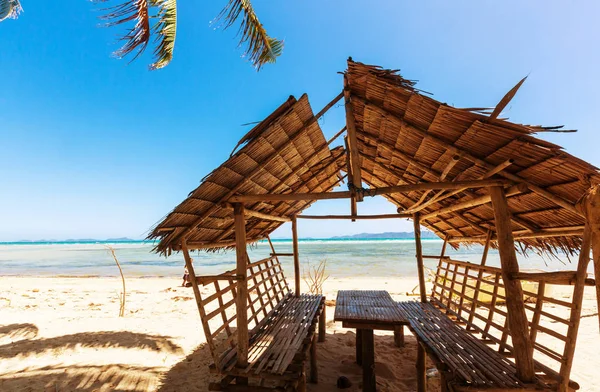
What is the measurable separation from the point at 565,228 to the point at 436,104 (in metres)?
2.28

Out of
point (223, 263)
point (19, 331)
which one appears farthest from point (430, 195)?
point (223, 263)

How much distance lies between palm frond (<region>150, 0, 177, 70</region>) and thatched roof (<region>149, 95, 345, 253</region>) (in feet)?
10.5

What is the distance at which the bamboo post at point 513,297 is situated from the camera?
8.66ft

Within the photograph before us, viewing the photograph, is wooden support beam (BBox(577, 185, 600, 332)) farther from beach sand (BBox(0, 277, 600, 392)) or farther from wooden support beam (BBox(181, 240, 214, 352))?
beach sand (BBox(0, 277, 600, 392))

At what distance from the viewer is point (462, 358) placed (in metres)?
3.09

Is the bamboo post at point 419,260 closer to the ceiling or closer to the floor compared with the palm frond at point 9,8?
closer to the floor

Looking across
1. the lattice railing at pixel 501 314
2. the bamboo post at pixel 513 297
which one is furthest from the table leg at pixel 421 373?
the bamboo post at pixel 513 297

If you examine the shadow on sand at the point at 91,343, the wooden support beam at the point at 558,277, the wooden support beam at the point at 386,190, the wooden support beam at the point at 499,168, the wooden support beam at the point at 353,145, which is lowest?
the shadow on sand at the point at 91,343

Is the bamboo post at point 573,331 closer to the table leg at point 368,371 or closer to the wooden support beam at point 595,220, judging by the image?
the wooden support beam at point 595,220

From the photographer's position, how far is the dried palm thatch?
92.2 inches

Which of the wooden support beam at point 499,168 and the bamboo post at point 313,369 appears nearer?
the wooden support beam at point 499,168

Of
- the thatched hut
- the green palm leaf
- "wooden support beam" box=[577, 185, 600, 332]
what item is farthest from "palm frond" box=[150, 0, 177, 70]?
"wooden support beam" box=[577, 185, 600, 332]

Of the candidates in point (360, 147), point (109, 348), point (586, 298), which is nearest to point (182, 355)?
point (109, 348)

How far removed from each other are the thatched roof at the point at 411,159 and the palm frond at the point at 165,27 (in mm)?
3212
